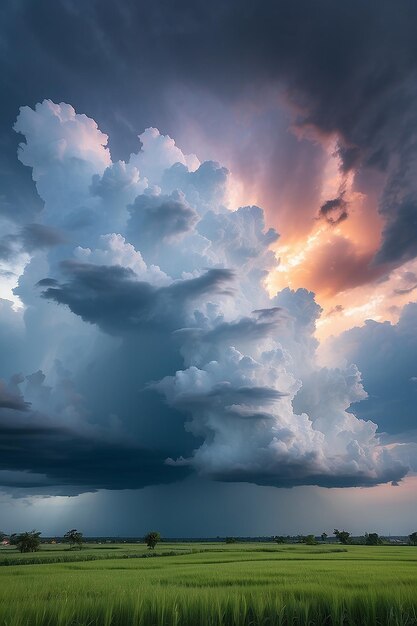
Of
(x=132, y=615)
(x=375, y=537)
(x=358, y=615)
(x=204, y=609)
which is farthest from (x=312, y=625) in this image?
(x=375, y=537)

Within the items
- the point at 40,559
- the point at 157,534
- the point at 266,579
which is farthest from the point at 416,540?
the point at 266,579

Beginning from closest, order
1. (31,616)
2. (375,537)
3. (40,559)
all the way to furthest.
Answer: (31,616), (40,559), (375,537)

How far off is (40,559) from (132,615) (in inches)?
2319

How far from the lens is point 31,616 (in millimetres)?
10922

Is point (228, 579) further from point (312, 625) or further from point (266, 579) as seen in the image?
point (312, 625)

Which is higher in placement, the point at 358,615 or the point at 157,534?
the point at 157,534

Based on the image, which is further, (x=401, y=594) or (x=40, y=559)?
(x=40, y=559)

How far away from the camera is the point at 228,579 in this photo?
78.7 ft

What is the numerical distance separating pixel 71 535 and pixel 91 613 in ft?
416

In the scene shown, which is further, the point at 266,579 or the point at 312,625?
the point at 266,579

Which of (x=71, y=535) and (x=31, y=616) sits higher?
(x=71, y=535)

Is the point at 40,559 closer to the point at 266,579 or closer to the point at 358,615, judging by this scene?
the point at 266,579

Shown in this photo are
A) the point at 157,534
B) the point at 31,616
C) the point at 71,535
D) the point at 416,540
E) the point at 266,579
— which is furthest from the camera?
the point at 416,540

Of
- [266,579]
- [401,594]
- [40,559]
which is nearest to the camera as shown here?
[401,594]
